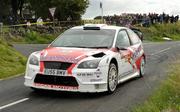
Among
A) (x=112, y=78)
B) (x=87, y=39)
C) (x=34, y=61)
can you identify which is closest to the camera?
(x=34, y=61)

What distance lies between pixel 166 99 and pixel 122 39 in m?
3.16

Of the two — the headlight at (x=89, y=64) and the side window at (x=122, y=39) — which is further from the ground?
the side window at (x=122, y=39)

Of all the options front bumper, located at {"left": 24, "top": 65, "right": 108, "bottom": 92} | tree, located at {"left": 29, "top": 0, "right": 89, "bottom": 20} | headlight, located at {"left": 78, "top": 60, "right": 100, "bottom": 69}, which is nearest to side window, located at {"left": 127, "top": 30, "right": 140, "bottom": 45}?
front bumper, located at {"left": 24, "top": 65, "right": 108, "bottom": 92}

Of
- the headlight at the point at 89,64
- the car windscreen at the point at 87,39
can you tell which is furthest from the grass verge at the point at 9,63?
the headlight at the point at 89,64

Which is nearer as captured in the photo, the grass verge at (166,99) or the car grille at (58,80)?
the grass verge at (166,99)

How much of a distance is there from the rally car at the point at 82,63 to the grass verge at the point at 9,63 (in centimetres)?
406

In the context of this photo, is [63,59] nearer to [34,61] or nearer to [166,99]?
[34,61]

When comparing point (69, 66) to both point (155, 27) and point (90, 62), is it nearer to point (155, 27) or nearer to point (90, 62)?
point (90, 62)

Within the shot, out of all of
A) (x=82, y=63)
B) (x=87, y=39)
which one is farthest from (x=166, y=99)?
(x=87, y=39)

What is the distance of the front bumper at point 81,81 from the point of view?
10289 mm

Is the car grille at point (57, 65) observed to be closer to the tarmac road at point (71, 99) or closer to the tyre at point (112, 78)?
the tarmac road at point (71, 99)

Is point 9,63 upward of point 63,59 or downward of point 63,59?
downward

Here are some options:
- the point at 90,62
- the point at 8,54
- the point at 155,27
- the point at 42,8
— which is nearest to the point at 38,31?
the point at 42,8

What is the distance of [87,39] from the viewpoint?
11.9m
